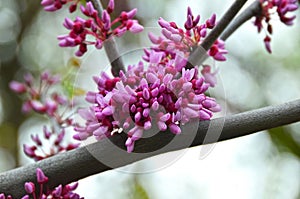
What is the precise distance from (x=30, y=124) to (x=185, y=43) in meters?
2.22

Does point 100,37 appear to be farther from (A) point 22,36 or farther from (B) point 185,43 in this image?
(A) point 22,36

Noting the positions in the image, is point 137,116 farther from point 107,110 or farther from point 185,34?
point 185,34

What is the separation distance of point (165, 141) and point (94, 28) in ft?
0.86

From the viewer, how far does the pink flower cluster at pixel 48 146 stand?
1.31 metres

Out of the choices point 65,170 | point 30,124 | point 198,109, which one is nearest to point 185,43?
point 198,109

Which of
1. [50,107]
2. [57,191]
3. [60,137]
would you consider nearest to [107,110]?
[57,191]

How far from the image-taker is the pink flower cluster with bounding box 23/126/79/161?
1313mm

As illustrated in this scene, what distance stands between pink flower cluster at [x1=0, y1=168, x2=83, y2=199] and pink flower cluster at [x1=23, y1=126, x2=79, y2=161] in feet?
1.18

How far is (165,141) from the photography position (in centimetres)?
89

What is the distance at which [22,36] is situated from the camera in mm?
3432

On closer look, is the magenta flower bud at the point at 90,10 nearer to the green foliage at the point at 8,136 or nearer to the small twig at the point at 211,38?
the small twig at the point at 211,38

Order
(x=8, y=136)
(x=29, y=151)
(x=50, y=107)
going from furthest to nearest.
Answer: (x=8, y=136) → (x=50, y=107) → (x=29, y=151)

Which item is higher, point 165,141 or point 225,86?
point 165,141

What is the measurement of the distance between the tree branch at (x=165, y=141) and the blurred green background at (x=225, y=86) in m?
1.46
